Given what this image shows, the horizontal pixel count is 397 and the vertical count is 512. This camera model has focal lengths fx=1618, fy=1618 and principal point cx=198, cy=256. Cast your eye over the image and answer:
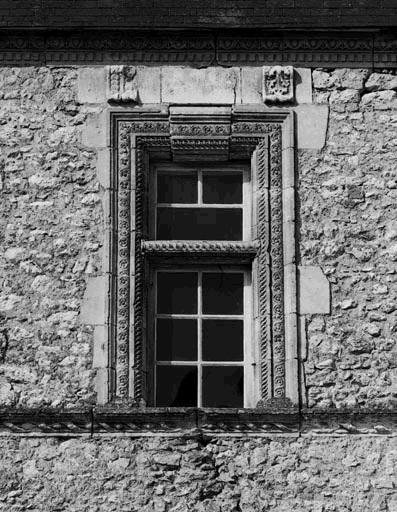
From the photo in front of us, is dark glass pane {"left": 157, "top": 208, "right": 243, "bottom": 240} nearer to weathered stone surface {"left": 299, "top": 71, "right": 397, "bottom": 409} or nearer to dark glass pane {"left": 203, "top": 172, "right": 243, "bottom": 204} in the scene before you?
dark glass pane {"left": 203, "top": 172, "right": 243, "bottom": 204}

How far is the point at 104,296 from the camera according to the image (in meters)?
10.9

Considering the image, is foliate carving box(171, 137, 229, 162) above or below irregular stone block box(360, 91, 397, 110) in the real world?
below

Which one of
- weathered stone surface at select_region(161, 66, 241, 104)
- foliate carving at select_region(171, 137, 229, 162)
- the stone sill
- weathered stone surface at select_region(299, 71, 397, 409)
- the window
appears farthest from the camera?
weathered stone surface at select_region(161, 66, 241, 104)

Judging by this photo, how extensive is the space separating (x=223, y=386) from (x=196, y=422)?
1.57 ft

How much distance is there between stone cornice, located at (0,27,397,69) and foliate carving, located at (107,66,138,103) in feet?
0.28

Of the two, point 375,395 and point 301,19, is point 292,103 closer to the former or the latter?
point 301,19

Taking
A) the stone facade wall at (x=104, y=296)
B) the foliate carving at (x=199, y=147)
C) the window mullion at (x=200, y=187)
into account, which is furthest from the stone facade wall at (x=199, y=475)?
the foliate carving at (x=199, y=147)

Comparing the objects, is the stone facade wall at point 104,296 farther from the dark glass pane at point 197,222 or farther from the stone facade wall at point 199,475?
the dark glass pane at point 197,222

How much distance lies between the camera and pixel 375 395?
10.7 meters

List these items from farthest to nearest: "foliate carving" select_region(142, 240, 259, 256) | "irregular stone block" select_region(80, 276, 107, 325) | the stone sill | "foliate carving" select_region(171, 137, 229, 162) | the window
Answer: "foliate carving" select_region(171, 137, 229, 162), "foliate carving" select_region(142, 240, 259, 256), the window, "irregular stone block" select_region(80, 276, 107, 325), the stone sill

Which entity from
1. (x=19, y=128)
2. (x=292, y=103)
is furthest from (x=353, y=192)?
(x=19, y=128)

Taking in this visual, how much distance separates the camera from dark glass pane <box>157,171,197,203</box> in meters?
11.4

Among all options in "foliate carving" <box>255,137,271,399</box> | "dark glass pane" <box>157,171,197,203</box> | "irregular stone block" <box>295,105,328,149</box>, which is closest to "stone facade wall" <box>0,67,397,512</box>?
"irregular stone block" <box>295,105,328,149</box>

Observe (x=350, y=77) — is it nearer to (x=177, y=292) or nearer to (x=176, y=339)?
(x=177, y=292)
